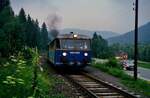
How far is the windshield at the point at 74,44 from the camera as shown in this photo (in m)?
27.6

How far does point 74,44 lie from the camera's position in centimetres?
2791

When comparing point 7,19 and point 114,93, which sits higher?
point 7,19

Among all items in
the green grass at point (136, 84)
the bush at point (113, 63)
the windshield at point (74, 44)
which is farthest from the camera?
the bush at point (113, 63)

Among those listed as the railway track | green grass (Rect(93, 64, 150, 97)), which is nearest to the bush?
green grass (Rect(93, 64, 150, 97))

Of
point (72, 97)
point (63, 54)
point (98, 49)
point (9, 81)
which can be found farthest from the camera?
point (98, 49)

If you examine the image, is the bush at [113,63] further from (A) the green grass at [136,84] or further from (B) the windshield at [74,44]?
(A) the green grass at [136,84]

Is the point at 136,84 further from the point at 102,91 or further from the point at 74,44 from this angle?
the point at 74,44

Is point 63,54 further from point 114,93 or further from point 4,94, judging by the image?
point 4,94

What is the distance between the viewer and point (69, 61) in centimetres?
2758

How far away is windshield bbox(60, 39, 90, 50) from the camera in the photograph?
90.6ft

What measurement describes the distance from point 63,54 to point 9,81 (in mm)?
19838

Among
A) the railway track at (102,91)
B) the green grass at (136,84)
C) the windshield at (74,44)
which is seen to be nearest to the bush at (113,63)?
the windshield at (74,44)

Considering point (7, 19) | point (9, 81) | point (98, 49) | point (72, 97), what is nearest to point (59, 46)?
point (72, 97)

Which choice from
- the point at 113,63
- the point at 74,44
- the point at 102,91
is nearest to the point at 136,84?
the point at 102,91
